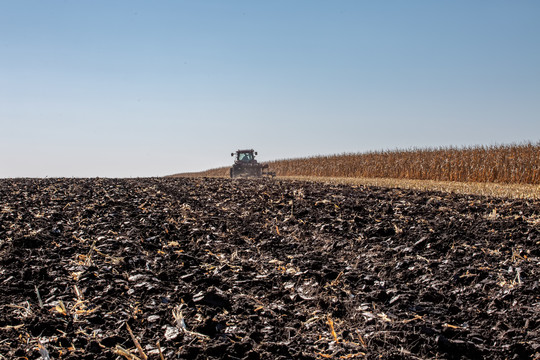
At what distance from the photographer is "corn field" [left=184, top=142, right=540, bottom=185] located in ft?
76.1

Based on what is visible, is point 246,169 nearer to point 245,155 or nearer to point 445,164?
point 245,155

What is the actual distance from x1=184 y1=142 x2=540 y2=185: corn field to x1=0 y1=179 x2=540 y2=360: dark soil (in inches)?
636

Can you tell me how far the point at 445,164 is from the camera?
89.6 feet

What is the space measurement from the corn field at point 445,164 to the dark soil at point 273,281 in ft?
53.0

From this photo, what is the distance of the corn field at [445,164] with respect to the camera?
76.1 ft

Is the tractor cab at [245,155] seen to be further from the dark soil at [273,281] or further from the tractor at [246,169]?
the dark soil at [273,281]

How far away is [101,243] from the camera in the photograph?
21.6ft

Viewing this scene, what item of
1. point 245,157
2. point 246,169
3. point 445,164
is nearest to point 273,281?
point 246,169

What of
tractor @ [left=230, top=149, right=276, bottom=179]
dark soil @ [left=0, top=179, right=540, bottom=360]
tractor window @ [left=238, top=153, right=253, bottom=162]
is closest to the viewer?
dark soil @ [left=0, top=179, right=540, bottom=360]

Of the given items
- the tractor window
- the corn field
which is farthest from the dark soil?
the tractor window

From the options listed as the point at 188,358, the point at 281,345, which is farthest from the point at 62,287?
the point at 281,345

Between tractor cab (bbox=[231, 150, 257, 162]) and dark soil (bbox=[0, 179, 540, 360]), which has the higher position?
tractor cab (bbox=[231, 150, 257, 162])

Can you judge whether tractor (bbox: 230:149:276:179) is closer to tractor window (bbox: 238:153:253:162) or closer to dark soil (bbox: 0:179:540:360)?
tractor window (bbox: 238:153:253:162)

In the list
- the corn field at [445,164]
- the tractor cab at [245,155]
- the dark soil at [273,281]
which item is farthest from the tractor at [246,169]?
the dark soil at [273,281]
